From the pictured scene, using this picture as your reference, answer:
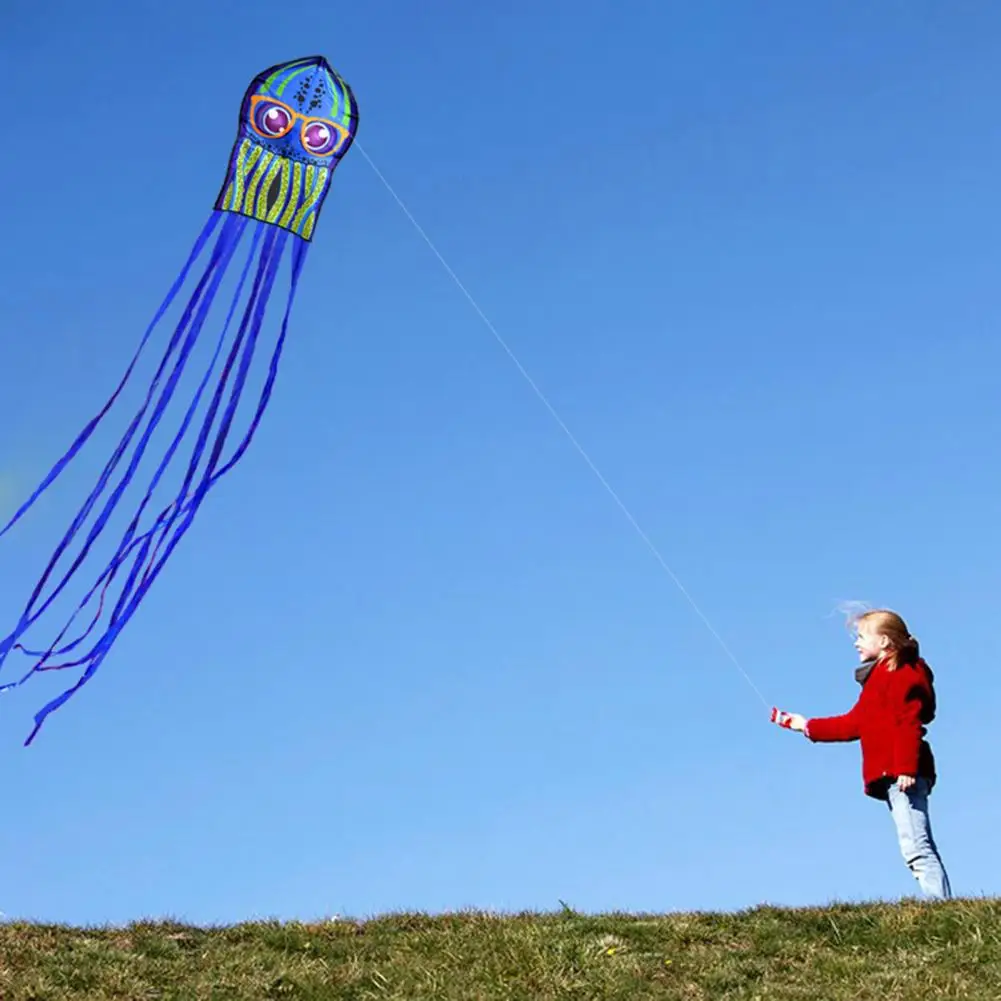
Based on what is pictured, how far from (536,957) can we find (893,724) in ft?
9.09

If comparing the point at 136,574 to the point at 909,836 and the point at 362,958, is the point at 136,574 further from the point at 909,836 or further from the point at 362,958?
the point at 909,836

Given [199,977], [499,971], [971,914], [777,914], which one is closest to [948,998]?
[971,914]

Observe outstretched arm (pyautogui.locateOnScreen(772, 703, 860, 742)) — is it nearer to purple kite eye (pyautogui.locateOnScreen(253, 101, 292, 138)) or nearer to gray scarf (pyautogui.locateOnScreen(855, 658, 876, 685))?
gray scarf (pyautogui.locateOnScreen(855, 658, 876, 685))

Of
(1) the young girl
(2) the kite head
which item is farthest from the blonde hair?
(2) the kite head

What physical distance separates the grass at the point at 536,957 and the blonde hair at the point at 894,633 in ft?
5.22

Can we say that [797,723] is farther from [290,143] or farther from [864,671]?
[290,143]

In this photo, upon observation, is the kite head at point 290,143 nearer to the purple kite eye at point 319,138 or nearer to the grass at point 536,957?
the purple kite eye at point 319,138

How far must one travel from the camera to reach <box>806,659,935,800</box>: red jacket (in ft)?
29.0

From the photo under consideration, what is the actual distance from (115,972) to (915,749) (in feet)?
16.7

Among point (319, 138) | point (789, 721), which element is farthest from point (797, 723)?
point (319, 138)

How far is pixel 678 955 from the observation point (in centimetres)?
823

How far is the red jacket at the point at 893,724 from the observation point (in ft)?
29.0

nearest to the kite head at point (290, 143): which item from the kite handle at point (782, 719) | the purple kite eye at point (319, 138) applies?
the purple kite eye at point (319, 138)

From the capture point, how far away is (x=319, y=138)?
1227 centimetres
